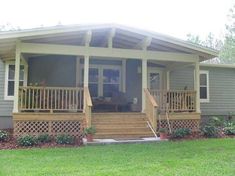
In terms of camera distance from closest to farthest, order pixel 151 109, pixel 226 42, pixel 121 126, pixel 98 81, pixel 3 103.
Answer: pixel 121 126, pixel 151 109, pixel 3 103, pixel 98 81, pixel 226 42

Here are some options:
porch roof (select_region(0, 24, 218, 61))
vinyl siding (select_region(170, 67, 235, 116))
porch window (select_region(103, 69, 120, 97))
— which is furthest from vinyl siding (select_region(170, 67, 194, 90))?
porch roof (select_region(0, 24, 218, 61))

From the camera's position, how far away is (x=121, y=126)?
416 inches

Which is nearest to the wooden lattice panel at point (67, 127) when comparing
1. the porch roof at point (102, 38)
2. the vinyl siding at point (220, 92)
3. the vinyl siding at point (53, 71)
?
the porch roof at point (102, 38)

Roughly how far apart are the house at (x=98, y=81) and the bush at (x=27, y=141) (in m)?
0.91

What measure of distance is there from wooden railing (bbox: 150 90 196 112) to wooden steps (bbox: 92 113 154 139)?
1042mm

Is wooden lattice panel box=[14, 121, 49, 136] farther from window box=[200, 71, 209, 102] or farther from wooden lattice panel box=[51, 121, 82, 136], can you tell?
window box=[200, 71, 209, 102]

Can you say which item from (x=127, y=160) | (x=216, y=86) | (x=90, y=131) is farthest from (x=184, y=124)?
(x=216, y=86)

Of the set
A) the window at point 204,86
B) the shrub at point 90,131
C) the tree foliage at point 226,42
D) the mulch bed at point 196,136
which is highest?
the tree foliage at point 226,42

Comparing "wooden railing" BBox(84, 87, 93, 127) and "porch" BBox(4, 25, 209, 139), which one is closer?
"wooden railing" BBox(84, 87, 93, 127)

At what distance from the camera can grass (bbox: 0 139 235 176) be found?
6.04m

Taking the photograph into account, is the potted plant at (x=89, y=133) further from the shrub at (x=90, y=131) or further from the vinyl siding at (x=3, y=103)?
the vinyl siding at (x=3, y=103)

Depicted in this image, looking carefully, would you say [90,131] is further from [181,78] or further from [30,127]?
[181,78]

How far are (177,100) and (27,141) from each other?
19.2 ft

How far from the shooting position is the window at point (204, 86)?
53.2 feet
